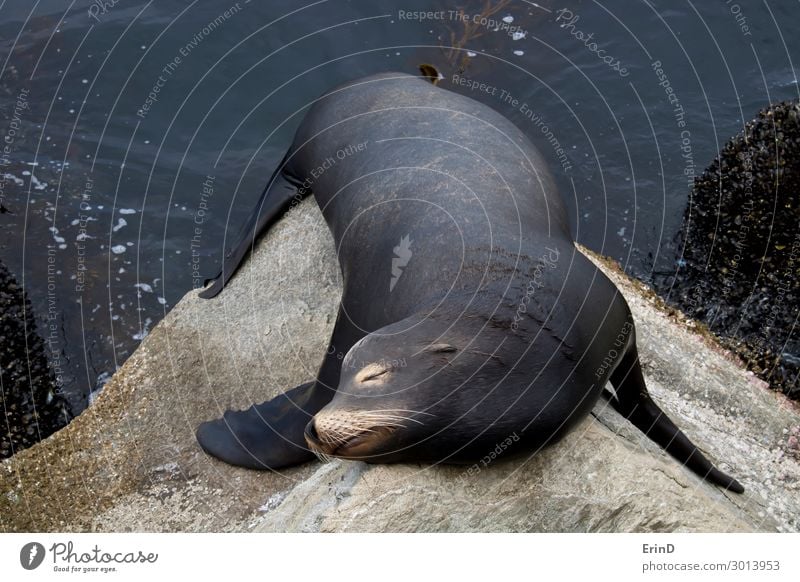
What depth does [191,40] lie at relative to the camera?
25.6 feet

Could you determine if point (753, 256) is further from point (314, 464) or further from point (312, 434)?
point (312, 434)

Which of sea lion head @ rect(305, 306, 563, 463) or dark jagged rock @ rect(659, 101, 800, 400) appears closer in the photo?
sea lion head @ rect(305, 306, 563, 463)

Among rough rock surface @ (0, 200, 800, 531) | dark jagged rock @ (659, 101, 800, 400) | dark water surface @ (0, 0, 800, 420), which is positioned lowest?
rough rock surface @ (0, 200, 800, 531)

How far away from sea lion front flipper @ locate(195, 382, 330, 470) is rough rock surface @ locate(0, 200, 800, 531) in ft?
0.24

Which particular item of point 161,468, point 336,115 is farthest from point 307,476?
point 336,115

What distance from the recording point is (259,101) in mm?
7652

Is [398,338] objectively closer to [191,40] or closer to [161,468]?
[161,468]

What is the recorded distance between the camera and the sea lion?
3.47m

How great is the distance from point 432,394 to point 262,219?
8.67 feet

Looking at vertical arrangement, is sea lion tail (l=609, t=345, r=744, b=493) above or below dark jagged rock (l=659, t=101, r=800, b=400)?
below

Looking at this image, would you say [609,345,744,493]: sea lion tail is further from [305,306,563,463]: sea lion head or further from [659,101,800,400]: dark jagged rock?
[659,101,800,400]: dark jagged rock

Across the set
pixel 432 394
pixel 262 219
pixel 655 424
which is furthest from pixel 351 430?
pixel 262 219

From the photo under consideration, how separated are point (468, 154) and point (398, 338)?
1.36 meters

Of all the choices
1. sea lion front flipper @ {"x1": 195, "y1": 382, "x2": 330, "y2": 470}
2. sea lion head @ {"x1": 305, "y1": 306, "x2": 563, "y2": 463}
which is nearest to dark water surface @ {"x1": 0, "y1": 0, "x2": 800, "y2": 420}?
sea lion front flipper @ {"x1": 195, "y1": 382, "x2": 330, "y2": 470}
